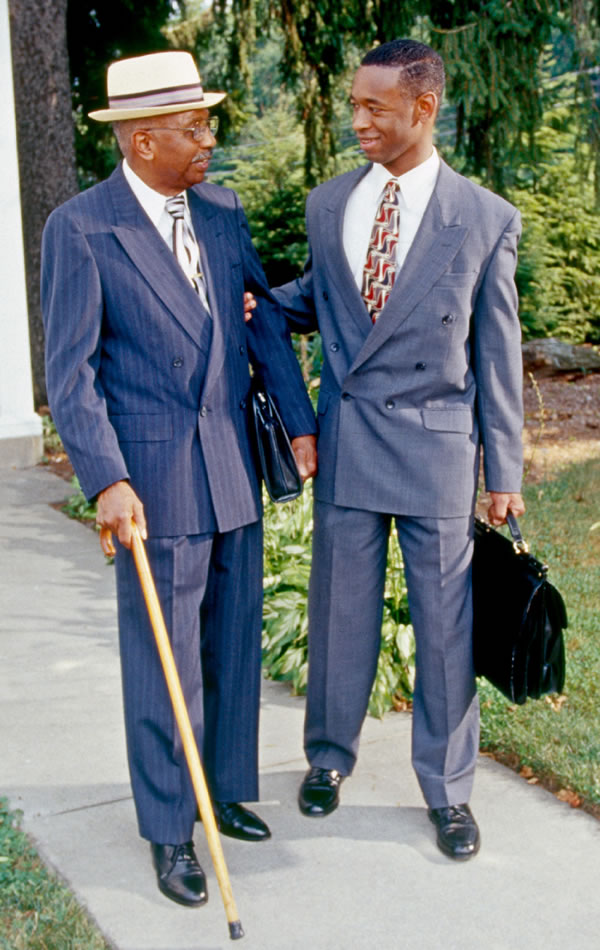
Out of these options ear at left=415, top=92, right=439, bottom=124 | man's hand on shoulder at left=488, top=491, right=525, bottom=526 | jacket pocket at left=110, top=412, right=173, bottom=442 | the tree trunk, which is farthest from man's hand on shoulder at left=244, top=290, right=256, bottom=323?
the tree trunk

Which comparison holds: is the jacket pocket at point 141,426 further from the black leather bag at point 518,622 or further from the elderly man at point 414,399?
the black leather bag at point 518,622

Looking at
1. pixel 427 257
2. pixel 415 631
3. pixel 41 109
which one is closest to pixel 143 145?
pixel 427 257

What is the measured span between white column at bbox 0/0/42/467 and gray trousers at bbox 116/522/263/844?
5121 mm

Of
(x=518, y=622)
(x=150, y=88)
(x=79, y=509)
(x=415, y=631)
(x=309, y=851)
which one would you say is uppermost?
(x=150, y=88)

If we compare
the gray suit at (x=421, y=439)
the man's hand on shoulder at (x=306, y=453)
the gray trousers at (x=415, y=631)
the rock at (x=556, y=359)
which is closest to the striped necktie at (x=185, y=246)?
the gray suit at (x=421, y=439)

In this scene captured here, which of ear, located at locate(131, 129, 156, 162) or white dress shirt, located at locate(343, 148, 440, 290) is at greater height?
ear, located at locate(131, 129, 156, 162)

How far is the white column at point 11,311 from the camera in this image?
7.85m

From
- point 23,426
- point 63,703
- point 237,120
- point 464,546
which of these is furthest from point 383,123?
point 237,120

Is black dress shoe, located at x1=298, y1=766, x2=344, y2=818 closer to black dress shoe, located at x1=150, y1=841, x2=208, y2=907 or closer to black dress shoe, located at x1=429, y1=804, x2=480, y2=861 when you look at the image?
black dress shoe, located at x1=429, y1=804, x2=480, y2=861

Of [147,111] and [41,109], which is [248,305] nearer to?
[147,111]

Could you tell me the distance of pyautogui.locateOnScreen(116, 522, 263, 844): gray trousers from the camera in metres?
3.07

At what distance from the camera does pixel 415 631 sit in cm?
340

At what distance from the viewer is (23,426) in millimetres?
8117

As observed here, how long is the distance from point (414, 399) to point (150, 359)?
715mm
